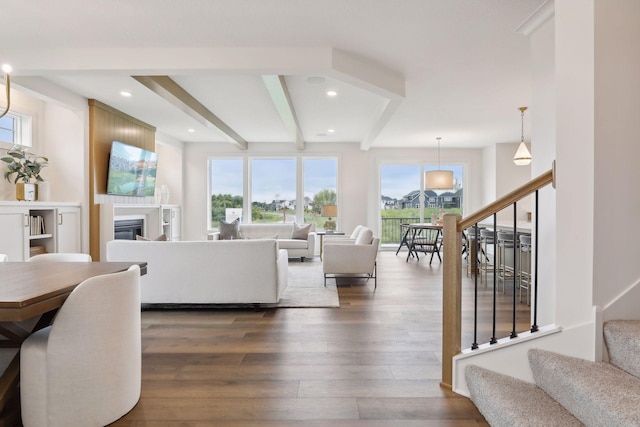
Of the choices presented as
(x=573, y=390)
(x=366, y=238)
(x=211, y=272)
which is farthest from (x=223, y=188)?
(x=573, y=390)

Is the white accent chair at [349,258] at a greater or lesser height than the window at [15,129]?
lesser

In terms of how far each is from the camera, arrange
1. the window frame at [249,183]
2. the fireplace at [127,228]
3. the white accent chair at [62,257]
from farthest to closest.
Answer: the window frame at [249,183], the fireplace at [127,228], the white accent chair at [62,257]

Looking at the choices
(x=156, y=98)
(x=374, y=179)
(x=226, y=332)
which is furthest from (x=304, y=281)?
(x=374, y=179)

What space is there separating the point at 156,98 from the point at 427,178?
5.10 m

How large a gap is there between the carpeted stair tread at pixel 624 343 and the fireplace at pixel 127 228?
643cm

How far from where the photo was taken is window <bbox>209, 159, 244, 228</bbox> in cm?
884

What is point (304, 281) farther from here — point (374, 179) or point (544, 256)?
point (374, 179)

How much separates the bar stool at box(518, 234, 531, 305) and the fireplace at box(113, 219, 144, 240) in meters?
6.06

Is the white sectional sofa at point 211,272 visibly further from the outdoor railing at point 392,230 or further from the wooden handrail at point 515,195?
the outdoor railing at point 392,230

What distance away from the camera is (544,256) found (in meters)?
2.74

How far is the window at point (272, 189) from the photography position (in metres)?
8.80

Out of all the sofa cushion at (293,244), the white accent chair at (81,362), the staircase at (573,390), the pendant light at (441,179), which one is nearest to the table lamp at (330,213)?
the sofa cushion at (293,244)

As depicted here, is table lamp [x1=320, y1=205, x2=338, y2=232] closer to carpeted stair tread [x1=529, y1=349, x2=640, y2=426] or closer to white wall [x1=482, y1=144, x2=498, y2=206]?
white wall [x1=482, y1=144, x2=498, y2=206]

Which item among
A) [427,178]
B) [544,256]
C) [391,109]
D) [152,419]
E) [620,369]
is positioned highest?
[391,109]
